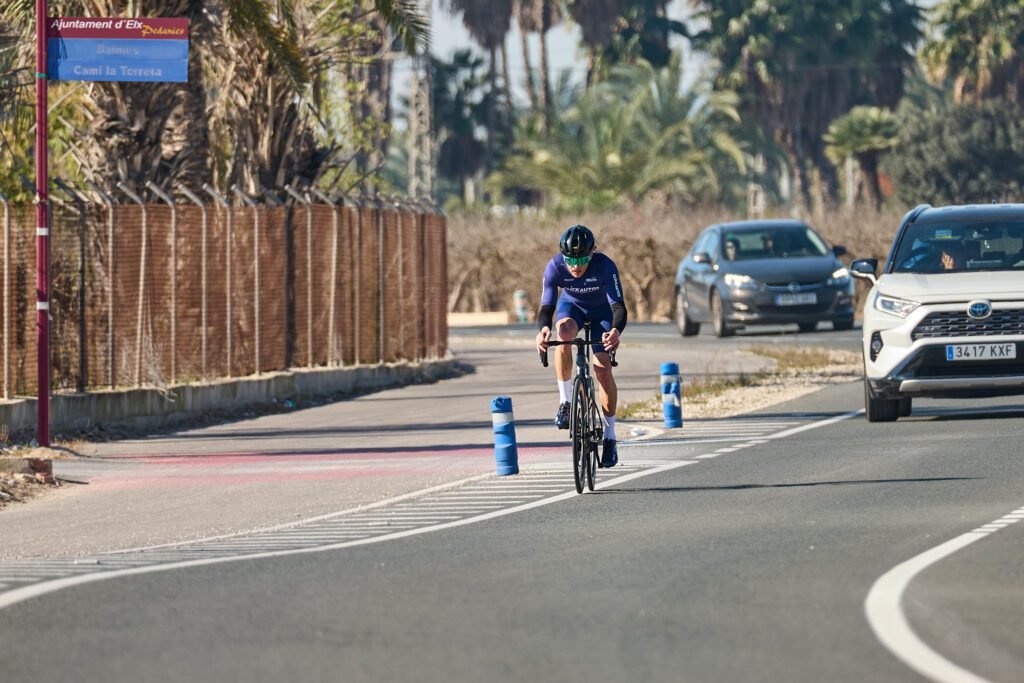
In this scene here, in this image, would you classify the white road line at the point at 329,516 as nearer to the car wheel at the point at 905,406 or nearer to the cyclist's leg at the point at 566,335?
the cyclist's leg at the point at 566,335

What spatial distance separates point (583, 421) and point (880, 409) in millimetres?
5298

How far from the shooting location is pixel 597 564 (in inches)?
388

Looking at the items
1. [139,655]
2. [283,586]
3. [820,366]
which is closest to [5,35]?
[820,366]

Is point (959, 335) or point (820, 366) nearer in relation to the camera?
point (959, 335)

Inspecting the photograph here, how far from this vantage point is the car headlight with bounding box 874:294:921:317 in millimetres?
17125

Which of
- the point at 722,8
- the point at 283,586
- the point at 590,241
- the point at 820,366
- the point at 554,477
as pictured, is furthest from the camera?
the point at 722,8

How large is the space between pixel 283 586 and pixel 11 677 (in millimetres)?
2117

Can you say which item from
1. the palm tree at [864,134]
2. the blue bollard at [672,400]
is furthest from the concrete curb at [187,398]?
the palm tree at [864,134]

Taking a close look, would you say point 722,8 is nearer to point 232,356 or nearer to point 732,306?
point 732,306

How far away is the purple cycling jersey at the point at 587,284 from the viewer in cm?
1372

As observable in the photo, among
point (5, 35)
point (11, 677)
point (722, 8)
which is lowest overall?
point (11, 677)

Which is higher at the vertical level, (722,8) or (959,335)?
(722,8)

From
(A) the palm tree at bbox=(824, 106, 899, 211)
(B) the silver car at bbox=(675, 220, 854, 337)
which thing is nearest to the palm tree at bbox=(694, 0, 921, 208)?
(A) the palm tree at bbox=(824, 106, 899, 211)

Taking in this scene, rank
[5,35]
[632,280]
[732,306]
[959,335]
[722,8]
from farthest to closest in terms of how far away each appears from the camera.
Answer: [722,8] → [632,280] → [732,306] → [5,35] → [959,335]
